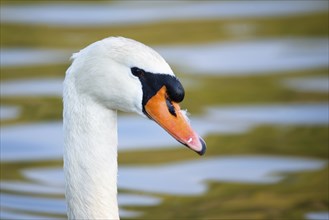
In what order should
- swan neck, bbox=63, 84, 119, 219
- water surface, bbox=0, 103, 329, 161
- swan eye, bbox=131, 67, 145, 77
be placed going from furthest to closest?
water surface, bbox=0, 103, 329, 161 → swan neck, bbox=63, 84, 119, 219 → swan eye, bbox=131, 67, 145, 77

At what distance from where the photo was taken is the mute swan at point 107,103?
220 inches

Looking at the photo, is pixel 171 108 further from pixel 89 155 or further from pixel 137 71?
pixel 89 155

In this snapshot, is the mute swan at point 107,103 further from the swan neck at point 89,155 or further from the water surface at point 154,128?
the water surface at point 154,128

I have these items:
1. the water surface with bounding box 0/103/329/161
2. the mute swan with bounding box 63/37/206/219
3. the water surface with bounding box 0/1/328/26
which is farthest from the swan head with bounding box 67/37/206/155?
the water surface with bounding box 0/1/328/26

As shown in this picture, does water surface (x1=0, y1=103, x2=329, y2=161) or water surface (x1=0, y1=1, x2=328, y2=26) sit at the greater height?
water surface (x1=0, y1=1, x2=328, y2=26)

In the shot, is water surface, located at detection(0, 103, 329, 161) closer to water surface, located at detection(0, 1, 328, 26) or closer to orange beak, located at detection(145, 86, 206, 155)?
water surface, located at detection(0, 1, 328, 26)

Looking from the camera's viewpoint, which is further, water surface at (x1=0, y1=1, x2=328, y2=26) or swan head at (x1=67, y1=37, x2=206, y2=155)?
water surface at (x1=0, y1=1, x2=328, y2=26)

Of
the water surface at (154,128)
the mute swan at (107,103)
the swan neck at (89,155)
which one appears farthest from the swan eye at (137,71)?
the water surface at (154,128)

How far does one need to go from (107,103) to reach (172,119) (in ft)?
0.95

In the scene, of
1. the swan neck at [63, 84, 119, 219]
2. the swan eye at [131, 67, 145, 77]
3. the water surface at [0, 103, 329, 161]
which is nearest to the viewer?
the swan eye at [131, 67, 145, 77]

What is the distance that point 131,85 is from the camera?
5594 mm

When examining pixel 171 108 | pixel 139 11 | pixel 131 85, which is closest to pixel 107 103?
pixel 131 85

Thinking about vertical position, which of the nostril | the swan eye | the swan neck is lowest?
the swan neck

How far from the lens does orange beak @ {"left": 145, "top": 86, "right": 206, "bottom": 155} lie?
18.4 ft
